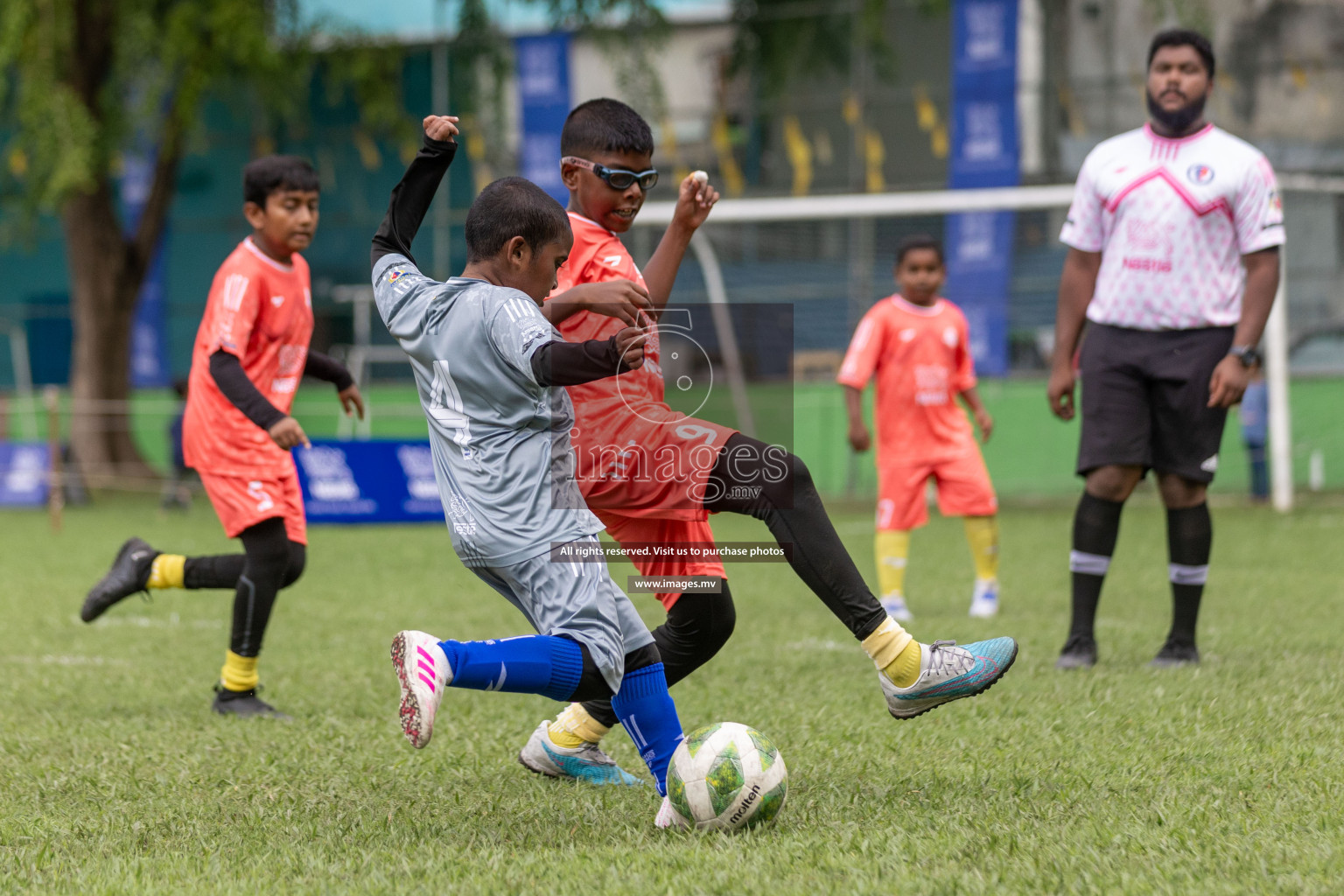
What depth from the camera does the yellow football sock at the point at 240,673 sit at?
5.03 meters

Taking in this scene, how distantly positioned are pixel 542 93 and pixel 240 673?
15.9m

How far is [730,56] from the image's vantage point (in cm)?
2162

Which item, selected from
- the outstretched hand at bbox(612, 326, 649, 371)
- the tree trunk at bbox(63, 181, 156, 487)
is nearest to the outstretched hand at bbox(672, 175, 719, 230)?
the outstretched hand at bbox(612, 326, 649, 371)

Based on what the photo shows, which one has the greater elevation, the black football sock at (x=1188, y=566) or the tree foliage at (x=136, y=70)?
the tree foliage at (x=136, y=70)

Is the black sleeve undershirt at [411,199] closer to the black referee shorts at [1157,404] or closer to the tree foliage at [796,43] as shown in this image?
the black referee shorts at [1157,404]

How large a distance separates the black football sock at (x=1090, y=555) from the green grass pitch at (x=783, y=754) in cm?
24

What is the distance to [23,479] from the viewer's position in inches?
662

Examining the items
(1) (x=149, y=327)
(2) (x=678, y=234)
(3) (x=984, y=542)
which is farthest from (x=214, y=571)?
(1) (x=149, y=327)

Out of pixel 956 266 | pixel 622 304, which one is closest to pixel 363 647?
pixel 622 304

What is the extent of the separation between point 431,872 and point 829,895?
79 centimetres

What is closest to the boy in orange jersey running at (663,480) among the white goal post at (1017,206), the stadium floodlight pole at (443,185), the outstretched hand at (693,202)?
the outstretched hand at (693,202)

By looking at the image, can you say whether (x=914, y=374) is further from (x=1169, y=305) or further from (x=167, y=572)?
(x=167, y=572)

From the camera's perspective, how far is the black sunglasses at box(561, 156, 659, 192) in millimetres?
3791

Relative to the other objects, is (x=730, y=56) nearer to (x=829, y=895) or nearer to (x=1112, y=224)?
(x=1112, y=224)
